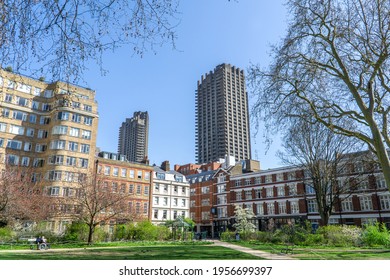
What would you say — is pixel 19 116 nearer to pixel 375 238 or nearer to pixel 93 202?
pixel 93 202

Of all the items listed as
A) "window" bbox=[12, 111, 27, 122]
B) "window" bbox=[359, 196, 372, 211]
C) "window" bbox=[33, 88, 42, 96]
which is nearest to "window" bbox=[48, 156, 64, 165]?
"window" bbox=[12, 111, 27, 122]

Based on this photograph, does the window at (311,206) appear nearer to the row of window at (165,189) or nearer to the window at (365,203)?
the window at (365,203)

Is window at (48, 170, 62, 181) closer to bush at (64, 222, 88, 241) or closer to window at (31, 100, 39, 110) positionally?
bush at (64, 222, 88, 241)

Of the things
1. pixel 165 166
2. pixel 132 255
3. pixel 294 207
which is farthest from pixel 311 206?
pixel 132 255

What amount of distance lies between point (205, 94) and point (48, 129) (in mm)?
107193

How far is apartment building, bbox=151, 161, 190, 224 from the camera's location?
46000mm

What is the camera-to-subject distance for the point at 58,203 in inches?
1086

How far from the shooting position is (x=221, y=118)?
13575 centimetres

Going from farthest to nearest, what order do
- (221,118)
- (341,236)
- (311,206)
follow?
1. (221,118)
2. (311,206)
3. (341,236)

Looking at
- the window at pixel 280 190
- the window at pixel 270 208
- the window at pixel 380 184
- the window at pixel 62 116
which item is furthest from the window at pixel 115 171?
the window at pixel 380 184

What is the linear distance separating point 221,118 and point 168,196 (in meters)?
91.4

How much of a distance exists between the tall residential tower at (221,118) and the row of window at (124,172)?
85061mm

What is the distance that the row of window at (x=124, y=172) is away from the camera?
3946 cm
